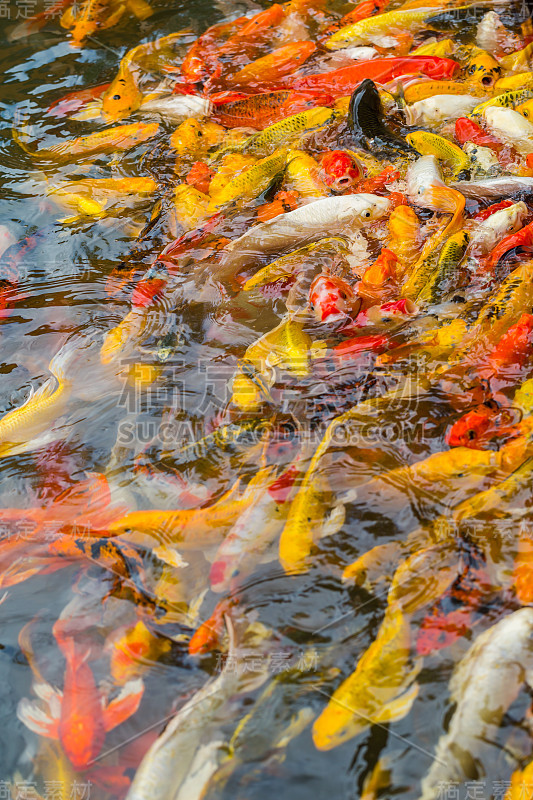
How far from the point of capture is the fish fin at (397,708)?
1.70m

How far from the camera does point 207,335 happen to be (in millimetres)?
2947

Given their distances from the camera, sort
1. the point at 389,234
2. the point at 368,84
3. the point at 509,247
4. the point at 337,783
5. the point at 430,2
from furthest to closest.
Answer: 1. the point at 430,2
2. the point at 368,84
3. the point at 389,234
4. the point at 509,247
5. the point at 337,783

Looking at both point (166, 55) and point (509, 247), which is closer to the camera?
point (509, 247)

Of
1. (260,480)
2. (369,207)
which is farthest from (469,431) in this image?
(369,207)

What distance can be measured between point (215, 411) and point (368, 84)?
2.48 m

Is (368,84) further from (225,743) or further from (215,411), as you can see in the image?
(225,743)

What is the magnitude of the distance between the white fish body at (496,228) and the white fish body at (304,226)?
0.55m

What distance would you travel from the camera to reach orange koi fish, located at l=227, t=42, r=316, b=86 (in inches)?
187

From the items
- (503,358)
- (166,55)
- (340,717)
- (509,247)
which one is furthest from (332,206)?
(166,55)

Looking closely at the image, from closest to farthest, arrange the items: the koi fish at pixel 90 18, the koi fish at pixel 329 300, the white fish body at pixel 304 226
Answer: the koi fish at pixel 329 300, the white fish body at pixel 304 226, the koi fish at pixel 90 18

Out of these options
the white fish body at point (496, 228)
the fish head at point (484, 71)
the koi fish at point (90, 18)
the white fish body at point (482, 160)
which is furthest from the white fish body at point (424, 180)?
the koi fish at point (90, 18)

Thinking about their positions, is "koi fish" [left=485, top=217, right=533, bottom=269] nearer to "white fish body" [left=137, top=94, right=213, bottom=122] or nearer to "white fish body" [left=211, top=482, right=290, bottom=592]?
"white fish body" [left=211, top=482, right=290, bottom=592]

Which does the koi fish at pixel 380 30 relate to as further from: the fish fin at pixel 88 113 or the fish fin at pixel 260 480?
the fish fin at pixel 260 480

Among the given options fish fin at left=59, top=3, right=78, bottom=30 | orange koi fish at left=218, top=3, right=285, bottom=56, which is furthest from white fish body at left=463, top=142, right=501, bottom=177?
fish fin at left=59, top=3, right=78, bottom=30
